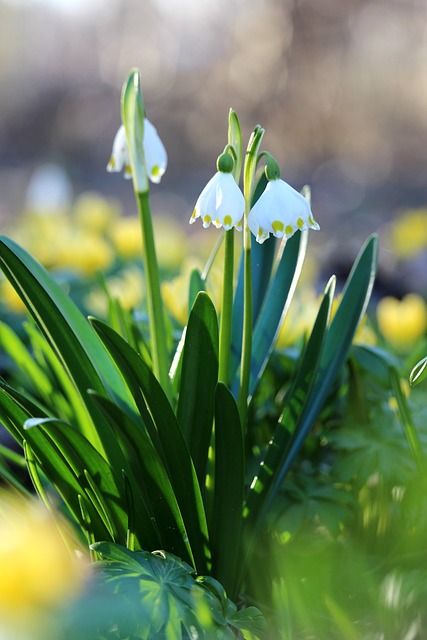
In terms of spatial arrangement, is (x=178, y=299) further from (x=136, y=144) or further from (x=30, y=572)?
(x=30, y=572)

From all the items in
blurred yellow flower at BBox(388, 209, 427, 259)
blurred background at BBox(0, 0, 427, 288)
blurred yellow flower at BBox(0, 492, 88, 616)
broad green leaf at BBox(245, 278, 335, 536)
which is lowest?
blurred yellow flower at BBox(0, 492, 88, 616)

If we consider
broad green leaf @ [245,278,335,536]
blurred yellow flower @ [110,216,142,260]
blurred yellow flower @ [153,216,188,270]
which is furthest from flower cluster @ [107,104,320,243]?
blurred yellow flower @ [153,216,188,270]

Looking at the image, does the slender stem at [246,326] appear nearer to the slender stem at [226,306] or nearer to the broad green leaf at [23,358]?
the slender stem at [226,306]

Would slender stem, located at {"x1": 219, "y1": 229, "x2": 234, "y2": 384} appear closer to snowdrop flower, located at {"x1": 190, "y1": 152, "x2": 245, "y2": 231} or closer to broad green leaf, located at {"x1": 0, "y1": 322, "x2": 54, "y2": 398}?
snowdrop flower, located at {"x1": 190, "y1": 152, "x2": 245, "y2": 231}

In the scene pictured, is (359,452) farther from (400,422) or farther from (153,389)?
(153,389)

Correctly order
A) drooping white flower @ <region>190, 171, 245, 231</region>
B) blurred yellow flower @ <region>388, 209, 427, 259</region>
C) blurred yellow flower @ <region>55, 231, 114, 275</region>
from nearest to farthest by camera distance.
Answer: drooping white flower @ <region>190, 171, 245, 231</region>, blurred yellow flower @ <region>55, 231, 114, 275</region>, blurred yellow flower @ <region>388, 209, 427, 259</region>

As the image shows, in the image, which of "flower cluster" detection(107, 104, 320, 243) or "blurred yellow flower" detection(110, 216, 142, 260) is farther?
"blurred yellow flower" detection(110, 216, 142, 260)


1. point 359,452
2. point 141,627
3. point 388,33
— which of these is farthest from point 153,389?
point 388,33
